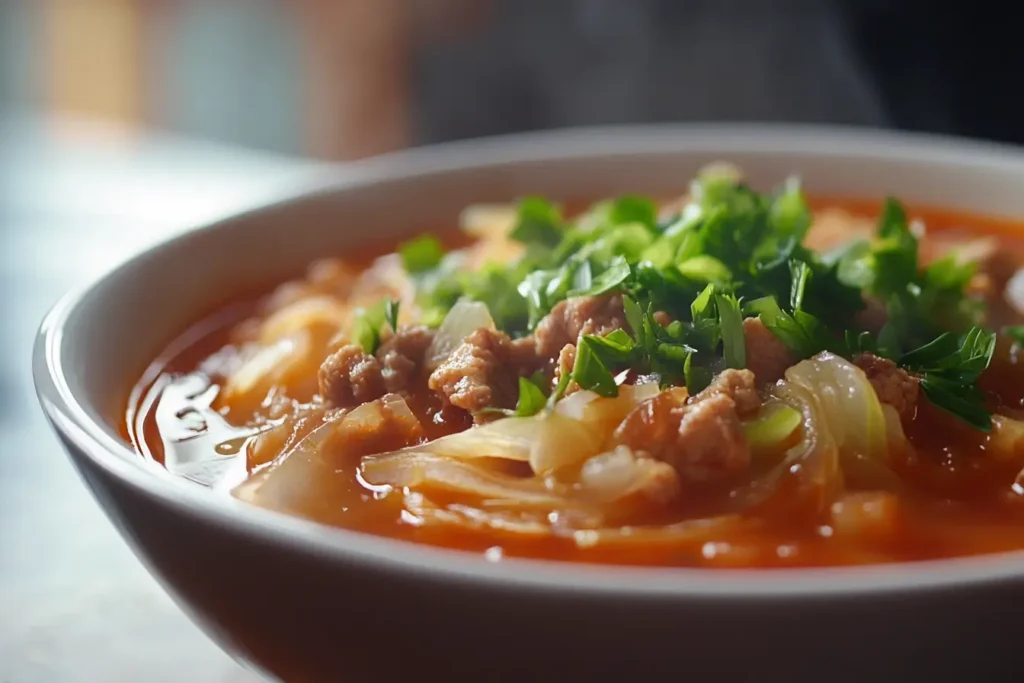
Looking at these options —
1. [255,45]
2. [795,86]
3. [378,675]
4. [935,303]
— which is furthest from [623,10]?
[378,675]

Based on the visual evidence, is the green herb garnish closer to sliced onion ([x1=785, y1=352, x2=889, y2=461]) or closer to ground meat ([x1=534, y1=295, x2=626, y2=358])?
ground meat ([x1=534, y1=295, x2=626, y2=358])

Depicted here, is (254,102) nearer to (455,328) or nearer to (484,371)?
(455,328)

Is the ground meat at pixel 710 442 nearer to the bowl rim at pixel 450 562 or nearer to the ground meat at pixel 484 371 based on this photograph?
the bowl rim at pixel 450 562

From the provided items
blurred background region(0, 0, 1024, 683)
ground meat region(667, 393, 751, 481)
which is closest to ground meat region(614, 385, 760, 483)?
ground meat region(667, 393, 751, 481)

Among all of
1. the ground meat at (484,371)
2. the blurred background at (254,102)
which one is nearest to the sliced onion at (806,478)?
the ground meat at (484,371)

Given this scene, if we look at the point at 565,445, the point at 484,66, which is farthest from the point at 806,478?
the point at 484,66

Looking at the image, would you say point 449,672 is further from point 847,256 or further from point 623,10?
point 623,10
